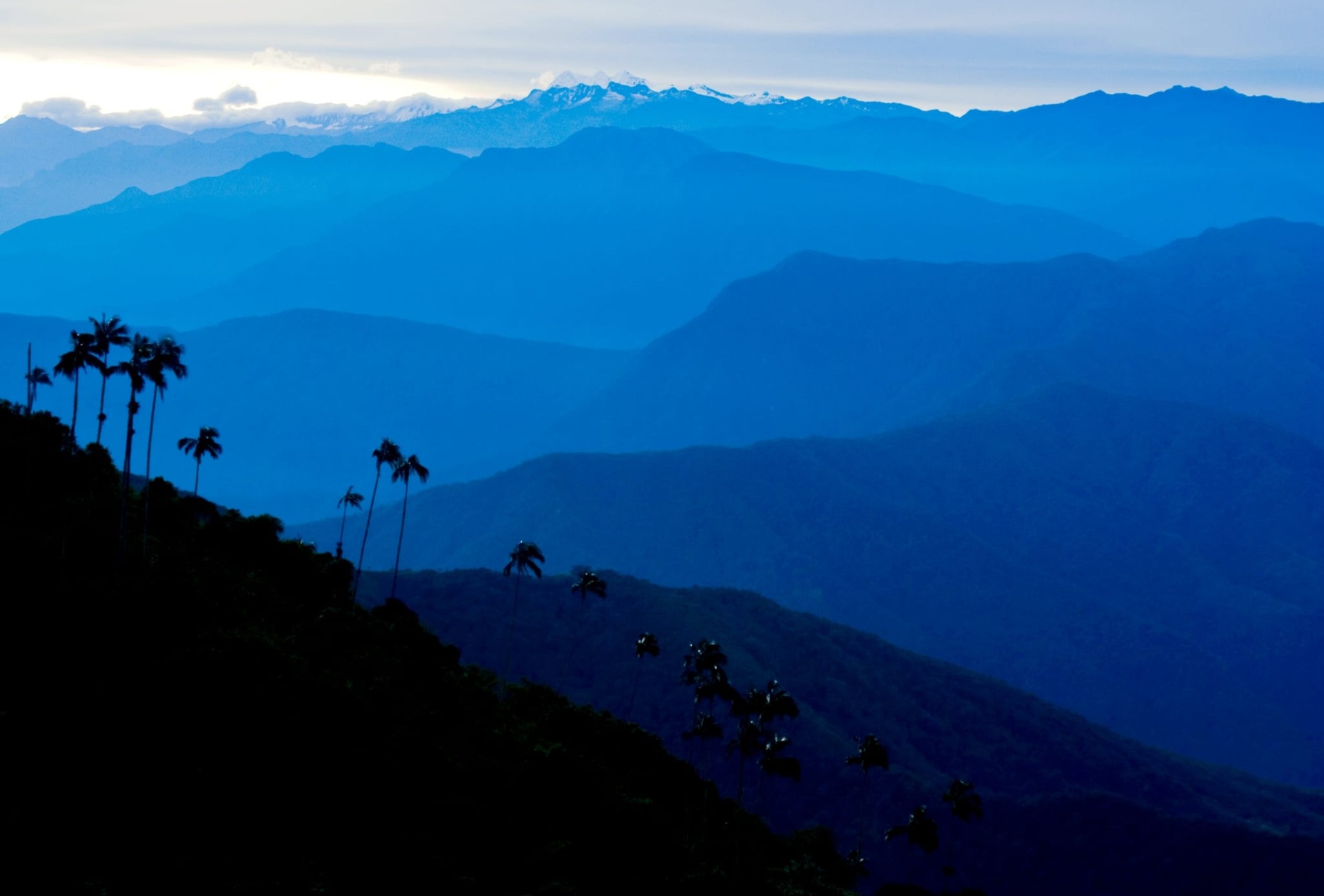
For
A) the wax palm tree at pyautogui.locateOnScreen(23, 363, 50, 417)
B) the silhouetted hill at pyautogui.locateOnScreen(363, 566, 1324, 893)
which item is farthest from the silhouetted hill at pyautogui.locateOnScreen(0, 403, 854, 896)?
the silhouetted hill at pyautogui.locateOnScreen(363, 566, 1324, 893)

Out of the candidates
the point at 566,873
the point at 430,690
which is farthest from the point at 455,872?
the point at 430,690

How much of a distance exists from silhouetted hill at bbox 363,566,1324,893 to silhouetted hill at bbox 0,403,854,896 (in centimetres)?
4018

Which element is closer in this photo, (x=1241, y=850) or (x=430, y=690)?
(x=430, y=690)

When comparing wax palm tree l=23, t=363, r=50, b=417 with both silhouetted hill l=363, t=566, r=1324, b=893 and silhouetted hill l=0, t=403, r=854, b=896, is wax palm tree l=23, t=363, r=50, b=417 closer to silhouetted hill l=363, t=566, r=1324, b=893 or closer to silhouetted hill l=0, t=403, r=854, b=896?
silhouetted hill l=0, t=403, r=854, b=896

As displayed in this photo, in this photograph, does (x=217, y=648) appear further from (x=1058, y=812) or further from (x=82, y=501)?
(x=1058, y=812)

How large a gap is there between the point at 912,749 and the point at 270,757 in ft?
331

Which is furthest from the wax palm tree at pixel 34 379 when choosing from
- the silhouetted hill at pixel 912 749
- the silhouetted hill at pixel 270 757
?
the silhouetted hill at pixel 912 749

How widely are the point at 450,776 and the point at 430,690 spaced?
1255 cm

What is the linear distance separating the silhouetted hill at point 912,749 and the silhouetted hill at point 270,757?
40.2 m

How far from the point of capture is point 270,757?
46375 millimetres

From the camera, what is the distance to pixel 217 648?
50.2m

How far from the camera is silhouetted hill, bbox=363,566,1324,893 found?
106m

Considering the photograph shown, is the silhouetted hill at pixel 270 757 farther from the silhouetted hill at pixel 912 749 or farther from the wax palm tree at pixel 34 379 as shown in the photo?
the silhouetted hill at pixel 912 749

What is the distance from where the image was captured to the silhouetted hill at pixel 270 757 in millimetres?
39906
